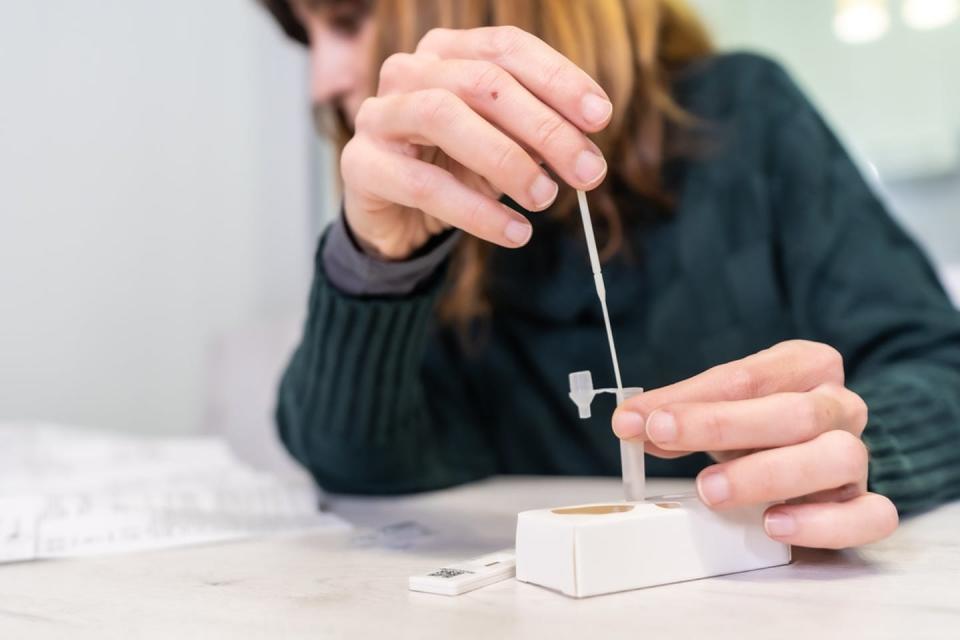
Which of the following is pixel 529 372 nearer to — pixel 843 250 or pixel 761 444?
pixel 843 250

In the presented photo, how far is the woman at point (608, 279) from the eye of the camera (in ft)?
1.51

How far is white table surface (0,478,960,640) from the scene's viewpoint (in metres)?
0.34

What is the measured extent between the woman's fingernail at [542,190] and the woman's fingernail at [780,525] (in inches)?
8.1

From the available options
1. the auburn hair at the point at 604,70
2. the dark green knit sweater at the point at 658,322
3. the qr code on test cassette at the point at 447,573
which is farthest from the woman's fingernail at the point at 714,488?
the auburn hair at the point at 604,70

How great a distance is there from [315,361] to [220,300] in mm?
1092

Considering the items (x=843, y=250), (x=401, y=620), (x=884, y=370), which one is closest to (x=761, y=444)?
(x=401, y=620)

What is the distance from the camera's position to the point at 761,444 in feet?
1.42

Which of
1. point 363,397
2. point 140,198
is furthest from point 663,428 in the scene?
point 140,198

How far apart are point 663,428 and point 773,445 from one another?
0.21 ft

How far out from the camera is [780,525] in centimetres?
42

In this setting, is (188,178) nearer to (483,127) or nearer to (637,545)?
(483,127)

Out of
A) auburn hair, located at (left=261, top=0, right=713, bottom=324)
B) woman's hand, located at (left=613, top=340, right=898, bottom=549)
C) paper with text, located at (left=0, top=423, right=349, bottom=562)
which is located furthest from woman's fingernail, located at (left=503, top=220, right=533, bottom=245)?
auburn hair, located at (left=261, top=0, right=713, bottom=324)

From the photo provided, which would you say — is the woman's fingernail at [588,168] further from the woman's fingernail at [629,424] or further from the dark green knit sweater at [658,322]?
the dark green knit sweater at [658,322]

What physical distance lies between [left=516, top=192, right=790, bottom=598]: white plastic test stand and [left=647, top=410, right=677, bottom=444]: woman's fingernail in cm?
3
